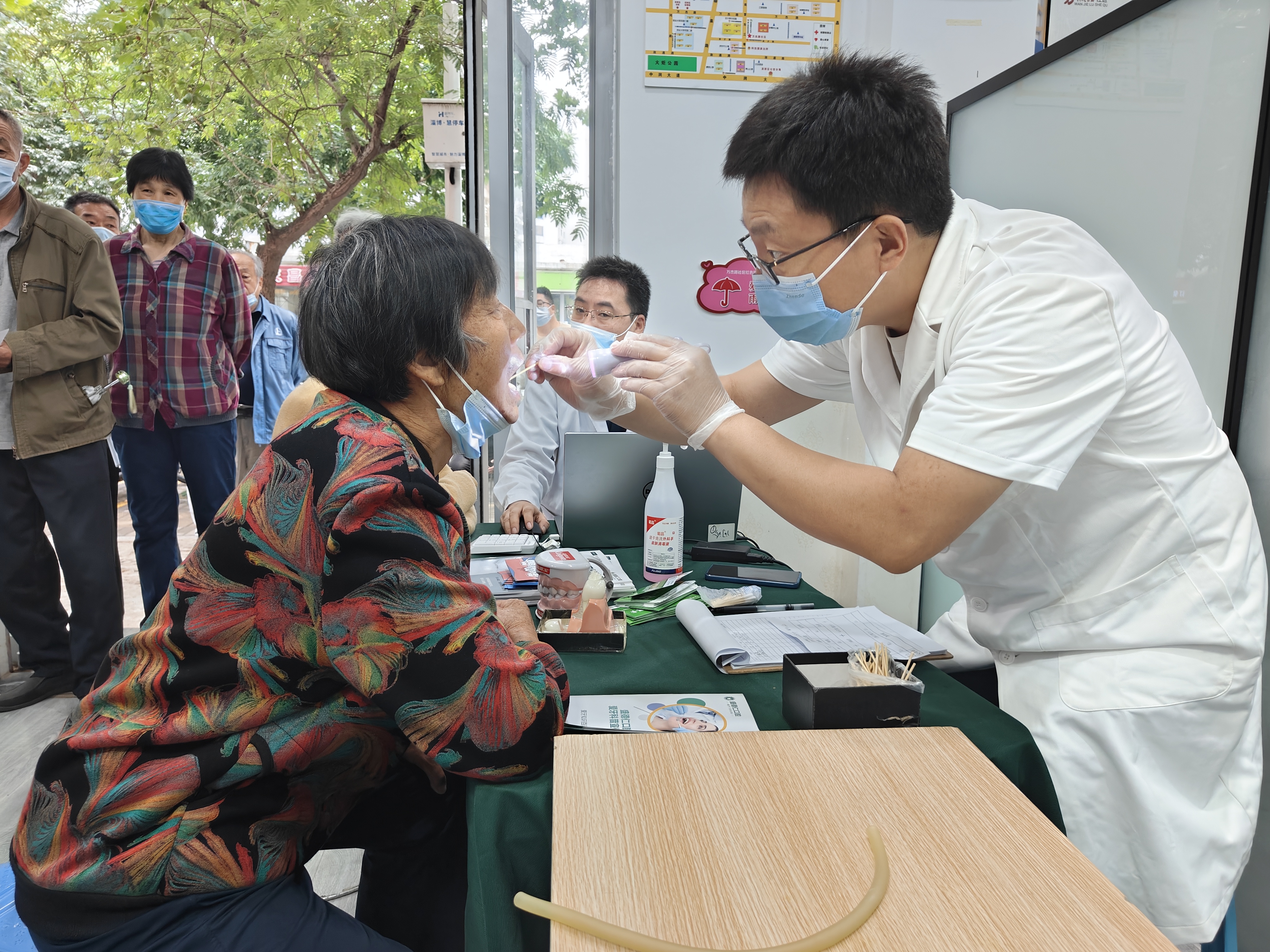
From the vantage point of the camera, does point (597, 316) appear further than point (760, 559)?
Yes

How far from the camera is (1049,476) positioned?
3.48ft

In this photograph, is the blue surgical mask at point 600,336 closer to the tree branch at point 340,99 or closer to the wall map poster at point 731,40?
the wall map poster at point 731,40

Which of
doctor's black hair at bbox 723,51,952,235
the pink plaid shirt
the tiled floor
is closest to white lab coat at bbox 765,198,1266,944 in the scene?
doctor's black hair at bbox 723,51,952,235

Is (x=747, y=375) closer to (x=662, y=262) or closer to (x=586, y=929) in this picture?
(x=586, y=929)

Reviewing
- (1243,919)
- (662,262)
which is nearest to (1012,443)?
(1243,919)

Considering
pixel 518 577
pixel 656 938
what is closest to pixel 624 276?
pixel 518 577

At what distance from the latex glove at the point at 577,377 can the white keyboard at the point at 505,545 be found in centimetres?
43

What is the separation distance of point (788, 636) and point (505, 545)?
33.0 inches

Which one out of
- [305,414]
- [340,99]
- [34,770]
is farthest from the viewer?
[340,99]

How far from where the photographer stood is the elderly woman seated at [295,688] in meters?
0.95

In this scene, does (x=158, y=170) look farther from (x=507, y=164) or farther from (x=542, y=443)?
(x=542, y=443)

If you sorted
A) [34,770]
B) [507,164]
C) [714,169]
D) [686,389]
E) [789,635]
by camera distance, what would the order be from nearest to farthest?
[686,389], [789,635], [34,770], [507,164], [714,169]

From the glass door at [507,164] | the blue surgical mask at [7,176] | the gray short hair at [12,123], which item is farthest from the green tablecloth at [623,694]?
the gray short hair at [12,123]

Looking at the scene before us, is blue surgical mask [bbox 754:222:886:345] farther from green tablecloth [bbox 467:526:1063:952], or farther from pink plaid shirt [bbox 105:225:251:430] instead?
pink plaid shirt [bbox 105:225:251:430]
